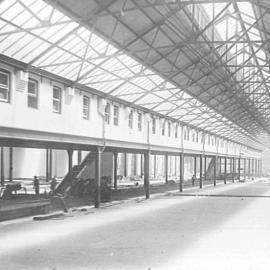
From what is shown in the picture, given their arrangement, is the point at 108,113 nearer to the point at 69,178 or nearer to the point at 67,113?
the point at 67,113

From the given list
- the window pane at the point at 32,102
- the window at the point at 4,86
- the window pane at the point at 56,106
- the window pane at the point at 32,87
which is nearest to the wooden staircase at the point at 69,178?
the window pane at the point at 56,106

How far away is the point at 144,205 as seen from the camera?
27.3 meters

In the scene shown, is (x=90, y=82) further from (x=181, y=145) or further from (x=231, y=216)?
(x=181, y=145)

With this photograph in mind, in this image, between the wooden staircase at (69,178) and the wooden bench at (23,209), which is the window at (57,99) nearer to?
the wooden bench at (23,209)

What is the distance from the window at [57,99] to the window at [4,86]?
147 inches

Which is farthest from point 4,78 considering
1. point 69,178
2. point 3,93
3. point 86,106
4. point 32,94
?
point 69,178

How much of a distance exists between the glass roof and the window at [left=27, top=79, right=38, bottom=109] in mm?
817

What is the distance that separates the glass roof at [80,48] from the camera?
1566cm

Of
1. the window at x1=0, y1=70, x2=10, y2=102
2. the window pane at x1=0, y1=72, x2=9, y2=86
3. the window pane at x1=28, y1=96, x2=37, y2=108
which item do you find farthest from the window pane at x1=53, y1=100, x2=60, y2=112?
the window pane at x1=0, y1=72, x2=9, y2=86

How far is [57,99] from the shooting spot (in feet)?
69.5

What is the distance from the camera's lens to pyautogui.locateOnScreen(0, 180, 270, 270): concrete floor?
35.6 feet

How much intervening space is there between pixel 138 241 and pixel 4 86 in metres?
7.95

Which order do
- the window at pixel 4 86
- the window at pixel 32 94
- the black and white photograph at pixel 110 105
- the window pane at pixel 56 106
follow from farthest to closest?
the window pane at pixel 56 106 → the window at pixel 32 94 → the window at pixel 4 86 → the black and white photograph at pixel 110 105

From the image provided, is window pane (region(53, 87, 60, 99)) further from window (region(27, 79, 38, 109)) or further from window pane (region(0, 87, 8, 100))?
window pane (region(0, 87, 8, 100))
